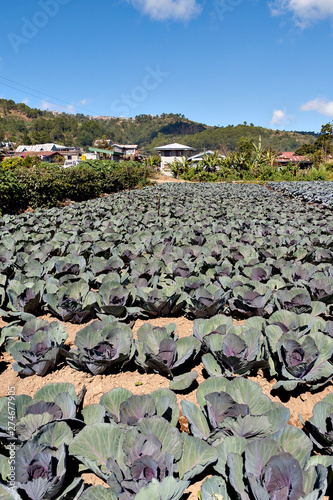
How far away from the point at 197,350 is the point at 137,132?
542 feet

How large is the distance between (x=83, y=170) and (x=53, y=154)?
67.7 m

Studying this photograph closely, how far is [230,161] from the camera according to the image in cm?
3894

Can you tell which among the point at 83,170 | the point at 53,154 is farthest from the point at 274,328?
the point at 53,154

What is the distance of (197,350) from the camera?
231 centimetres

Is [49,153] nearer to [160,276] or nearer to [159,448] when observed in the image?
[160,276]

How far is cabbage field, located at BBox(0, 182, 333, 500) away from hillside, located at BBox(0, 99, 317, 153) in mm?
114534

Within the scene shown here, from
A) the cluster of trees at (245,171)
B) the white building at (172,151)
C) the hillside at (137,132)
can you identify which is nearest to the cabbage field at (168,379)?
the cluster of trees at (245,171)

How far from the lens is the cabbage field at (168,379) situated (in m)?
1.35

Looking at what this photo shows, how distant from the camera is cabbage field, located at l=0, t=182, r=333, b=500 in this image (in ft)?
4.43

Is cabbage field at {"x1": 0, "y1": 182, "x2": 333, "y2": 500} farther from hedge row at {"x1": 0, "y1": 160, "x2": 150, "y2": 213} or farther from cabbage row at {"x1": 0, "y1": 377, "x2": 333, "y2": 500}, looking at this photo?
hedge row at {"x1": 0, "y1": 160, "x2": 150, "y2": 213}

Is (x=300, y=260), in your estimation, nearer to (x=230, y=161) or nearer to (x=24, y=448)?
(x=24, y=448)

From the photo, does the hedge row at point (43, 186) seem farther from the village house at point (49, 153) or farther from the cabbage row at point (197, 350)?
the village house at point (49, 153)

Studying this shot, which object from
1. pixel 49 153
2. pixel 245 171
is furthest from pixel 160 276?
pixel 49 153

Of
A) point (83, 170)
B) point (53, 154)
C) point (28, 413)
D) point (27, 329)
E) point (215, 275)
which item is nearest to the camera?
point (28, 413)
